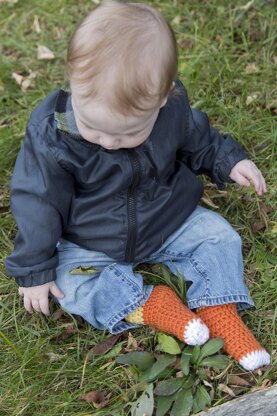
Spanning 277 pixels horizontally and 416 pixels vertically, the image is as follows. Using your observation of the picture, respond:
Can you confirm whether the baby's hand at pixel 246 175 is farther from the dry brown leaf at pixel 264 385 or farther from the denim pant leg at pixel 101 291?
the dry brown leaf at pixel 264 385

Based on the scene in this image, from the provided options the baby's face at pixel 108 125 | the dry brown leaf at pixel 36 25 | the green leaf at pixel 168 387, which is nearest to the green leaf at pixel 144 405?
the green leaf at pixel 168 387

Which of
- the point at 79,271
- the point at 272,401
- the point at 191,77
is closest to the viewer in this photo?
the point at 272,401

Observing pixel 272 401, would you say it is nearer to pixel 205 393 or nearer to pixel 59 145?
pixel 205 393

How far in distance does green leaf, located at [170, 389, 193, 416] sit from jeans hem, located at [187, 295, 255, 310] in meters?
0.35

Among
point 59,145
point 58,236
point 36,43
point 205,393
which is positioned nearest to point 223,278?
point 205,393

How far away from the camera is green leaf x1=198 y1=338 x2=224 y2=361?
2.32m

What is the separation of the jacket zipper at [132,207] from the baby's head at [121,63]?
11.9 inches

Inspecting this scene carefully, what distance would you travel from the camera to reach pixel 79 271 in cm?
252

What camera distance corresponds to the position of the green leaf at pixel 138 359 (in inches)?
92.7

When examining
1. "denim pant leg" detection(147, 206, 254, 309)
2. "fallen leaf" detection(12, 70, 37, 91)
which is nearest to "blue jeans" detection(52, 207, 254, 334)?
"denim pant leg" detection(147, 206, 254, 309)

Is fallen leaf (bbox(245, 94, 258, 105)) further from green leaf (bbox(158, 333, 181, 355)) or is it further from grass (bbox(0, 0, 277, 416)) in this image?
green leaf (bbox(158, 333, 181, 355))

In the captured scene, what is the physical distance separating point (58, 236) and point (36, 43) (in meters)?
1.82

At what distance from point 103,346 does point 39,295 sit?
31cm

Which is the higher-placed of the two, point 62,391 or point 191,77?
point 191,77
